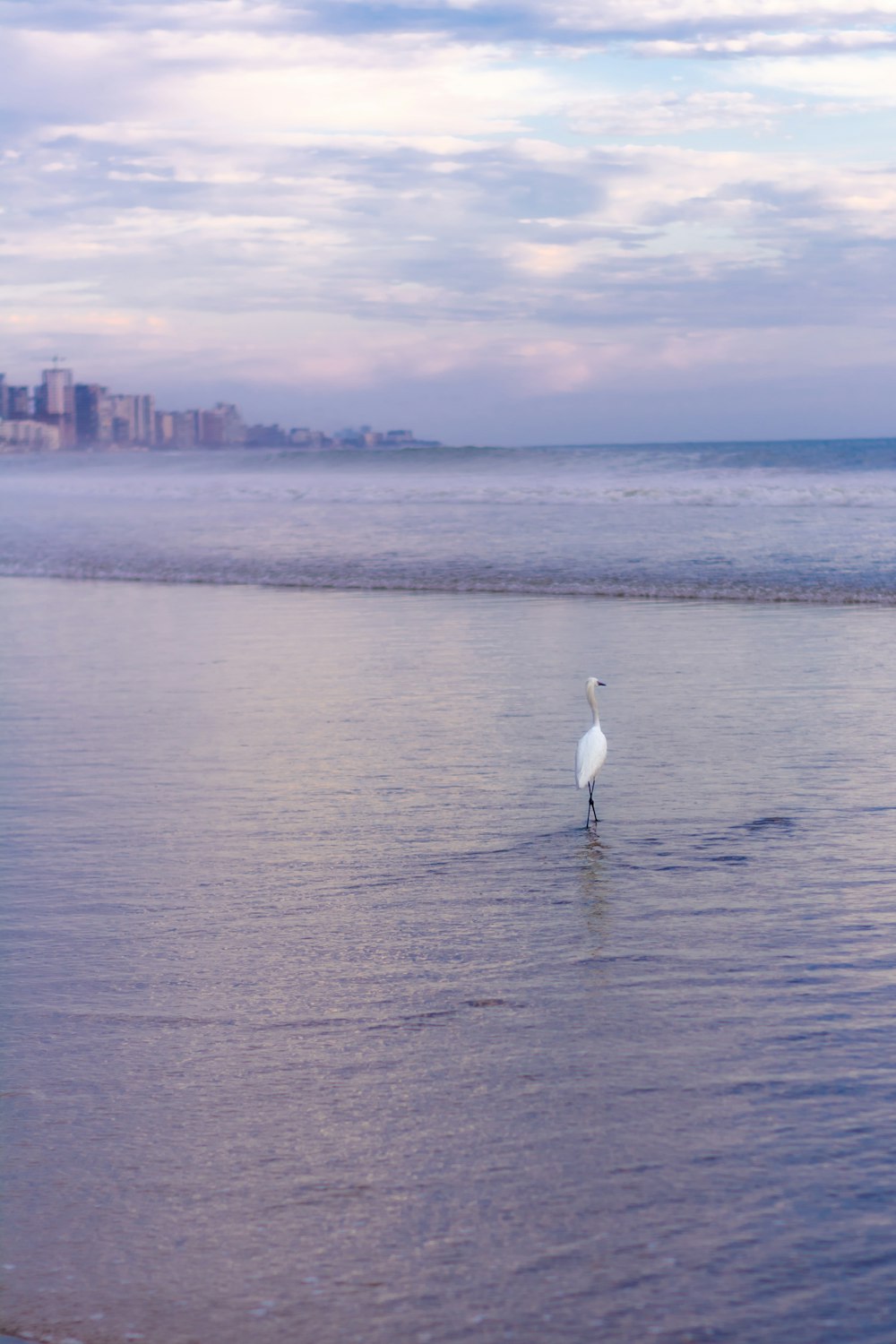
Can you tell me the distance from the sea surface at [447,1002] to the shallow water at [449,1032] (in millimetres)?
13

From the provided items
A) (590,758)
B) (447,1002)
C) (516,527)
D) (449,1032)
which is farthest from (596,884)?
(516,527)

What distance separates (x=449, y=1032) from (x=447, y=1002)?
26 centimetres

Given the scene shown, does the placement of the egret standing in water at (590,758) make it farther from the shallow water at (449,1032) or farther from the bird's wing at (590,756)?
the shallow water at (449,1032)

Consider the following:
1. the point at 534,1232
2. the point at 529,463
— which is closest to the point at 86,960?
the point at 534,1232

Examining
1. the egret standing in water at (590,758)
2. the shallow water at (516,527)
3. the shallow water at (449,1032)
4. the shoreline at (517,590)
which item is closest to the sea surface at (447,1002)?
the shallow water at (449,1032)

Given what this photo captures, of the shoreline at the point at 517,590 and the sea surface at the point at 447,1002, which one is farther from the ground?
the shoreline at the point at 517,590

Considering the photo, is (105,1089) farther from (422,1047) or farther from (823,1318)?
(823,1318)

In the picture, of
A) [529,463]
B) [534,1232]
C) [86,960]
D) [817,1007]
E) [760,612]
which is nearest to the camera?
[534,1232]

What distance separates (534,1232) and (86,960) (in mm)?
2255

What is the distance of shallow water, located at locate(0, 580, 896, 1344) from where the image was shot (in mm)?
2977

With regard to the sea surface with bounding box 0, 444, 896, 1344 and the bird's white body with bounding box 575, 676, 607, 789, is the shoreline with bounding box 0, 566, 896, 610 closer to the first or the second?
the sea surface with bounding box 0, 444, 896, 1344

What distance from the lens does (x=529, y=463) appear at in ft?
203

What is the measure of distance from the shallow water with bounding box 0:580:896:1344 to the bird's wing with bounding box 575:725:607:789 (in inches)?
10.1

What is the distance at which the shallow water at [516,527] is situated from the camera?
2072cm
